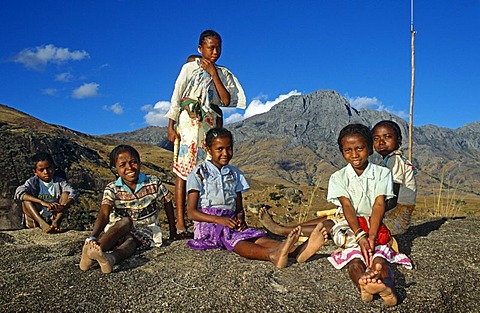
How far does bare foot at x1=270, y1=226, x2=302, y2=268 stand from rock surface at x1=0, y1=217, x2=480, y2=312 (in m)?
0.07

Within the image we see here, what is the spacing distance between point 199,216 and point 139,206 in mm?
657

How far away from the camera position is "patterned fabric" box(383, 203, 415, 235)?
4434 mm

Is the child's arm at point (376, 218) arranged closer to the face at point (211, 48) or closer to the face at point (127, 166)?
A: the face at point (127, 166)

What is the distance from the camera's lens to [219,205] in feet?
14.2

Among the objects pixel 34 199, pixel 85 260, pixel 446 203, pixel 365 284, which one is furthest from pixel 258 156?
pixel 365 284

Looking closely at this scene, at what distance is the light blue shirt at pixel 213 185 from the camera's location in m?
4.32

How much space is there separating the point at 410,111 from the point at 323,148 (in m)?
135

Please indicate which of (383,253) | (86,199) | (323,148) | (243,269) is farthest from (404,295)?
(323,148)

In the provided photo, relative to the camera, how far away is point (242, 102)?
538cm

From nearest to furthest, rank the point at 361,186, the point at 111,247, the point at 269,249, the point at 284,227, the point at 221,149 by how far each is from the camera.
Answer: the point at 269,249 → the point at 361,186 → the point at 111,247 → the point at 221,149 → the point at 284,227

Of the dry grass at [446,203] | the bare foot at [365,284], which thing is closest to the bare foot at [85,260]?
the bare foot at [365,284]

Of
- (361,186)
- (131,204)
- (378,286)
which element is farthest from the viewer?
(131,204)

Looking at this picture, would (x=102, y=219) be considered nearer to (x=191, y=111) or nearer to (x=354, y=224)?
(x=191, y=111)

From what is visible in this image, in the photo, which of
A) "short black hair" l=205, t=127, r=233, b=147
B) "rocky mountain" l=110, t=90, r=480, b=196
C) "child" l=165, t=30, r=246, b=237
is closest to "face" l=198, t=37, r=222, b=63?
"child" l=165, t=30, r=246, b=237
